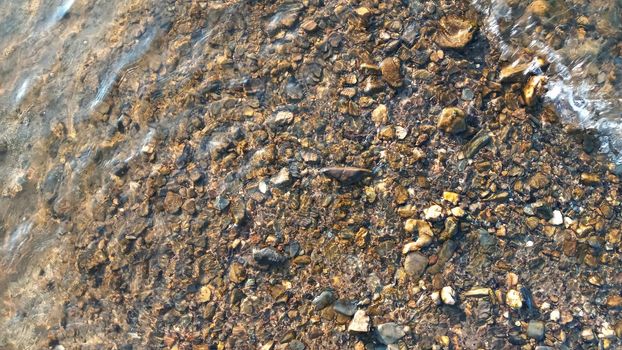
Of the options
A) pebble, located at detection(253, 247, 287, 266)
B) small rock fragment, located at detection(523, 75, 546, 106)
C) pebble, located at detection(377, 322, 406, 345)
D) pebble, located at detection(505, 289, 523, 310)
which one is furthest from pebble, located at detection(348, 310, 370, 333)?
small rock fragment, located at detection(523, 75, 546, 106)

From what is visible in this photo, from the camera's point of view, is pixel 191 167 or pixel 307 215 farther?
pixel 191 167

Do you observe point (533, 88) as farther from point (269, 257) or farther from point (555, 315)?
point (269, 257)

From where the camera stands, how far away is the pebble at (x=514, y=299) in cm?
420

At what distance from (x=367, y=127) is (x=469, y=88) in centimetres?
107

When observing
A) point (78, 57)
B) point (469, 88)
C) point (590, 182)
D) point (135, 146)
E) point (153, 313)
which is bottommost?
point (590, 182)

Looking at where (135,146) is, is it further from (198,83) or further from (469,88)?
(469,88)

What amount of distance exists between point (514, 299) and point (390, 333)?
1.10 metres

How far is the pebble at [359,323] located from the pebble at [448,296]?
2.29ft

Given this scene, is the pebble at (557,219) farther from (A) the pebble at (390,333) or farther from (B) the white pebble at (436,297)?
(A) the pebble at (390,333)

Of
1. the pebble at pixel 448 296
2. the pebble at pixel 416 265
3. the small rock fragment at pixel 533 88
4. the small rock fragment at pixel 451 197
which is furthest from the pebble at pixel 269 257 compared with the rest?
the small rock fragment at pixel 533 88

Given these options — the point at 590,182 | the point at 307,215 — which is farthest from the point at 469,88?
the point at 307,215

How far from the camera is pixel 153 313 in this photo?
4891mm

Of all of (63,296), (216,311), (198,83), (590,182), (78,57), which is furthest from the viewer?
(78,57)

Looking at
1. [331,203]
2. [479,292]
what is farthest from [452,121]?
[479,292]
